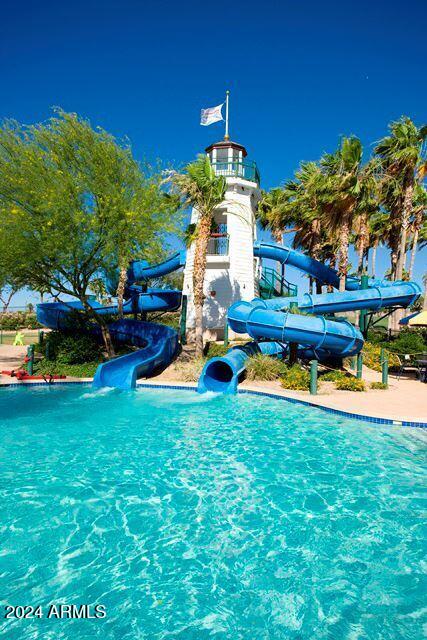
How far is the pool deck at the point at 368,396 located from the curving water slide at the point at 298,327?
943mm

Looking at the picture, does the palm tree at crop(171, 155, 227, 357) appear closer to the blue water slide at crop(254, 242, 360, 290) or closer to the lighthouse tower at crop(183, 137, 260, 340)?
the lighthouse tower at crop(183, 137, 260, 340)

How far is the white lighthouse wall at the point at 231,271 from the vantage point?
23.6 metres

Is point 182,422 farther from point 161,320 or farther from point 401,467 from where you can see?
point 161,320

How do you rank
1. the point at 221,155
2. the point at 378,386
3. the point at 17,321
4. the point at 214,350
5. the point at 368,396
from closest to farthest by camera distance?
the point at 368,396 < the point at 378,386 < the point at 214,350 < the point at 221,155 < the point at 17,321

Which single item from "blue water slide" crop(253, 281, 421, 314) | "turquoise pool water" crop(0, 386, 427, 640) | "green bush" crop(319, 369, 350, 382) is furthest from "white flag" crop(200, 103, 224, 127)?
"turquoise pool water" crop(0, 386, 427, 640)

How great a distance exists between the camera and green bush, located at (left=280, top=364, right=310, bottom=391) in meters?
13.3

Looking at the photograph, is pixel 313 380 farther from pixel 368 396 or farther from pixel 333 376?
pixel 333 376

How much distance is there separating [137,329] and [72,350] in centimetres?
353

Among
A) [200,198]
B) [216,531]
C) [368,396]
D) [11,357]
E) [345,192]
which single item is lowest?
[216,531]

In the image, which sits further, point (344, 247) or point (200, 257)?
point (344, 247)

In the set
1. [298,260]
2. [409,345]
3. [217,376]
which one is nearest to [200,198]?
[217,376]

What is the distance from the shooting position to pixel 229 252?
23766 mm

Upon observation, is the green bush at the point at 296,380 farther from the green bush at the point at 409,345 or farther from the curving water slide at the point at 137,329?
the green bush at the point at 409,345

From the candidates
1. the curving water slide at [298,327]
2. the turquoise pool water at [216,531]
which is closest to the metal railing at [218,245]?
the curving water slide at [298,327]
